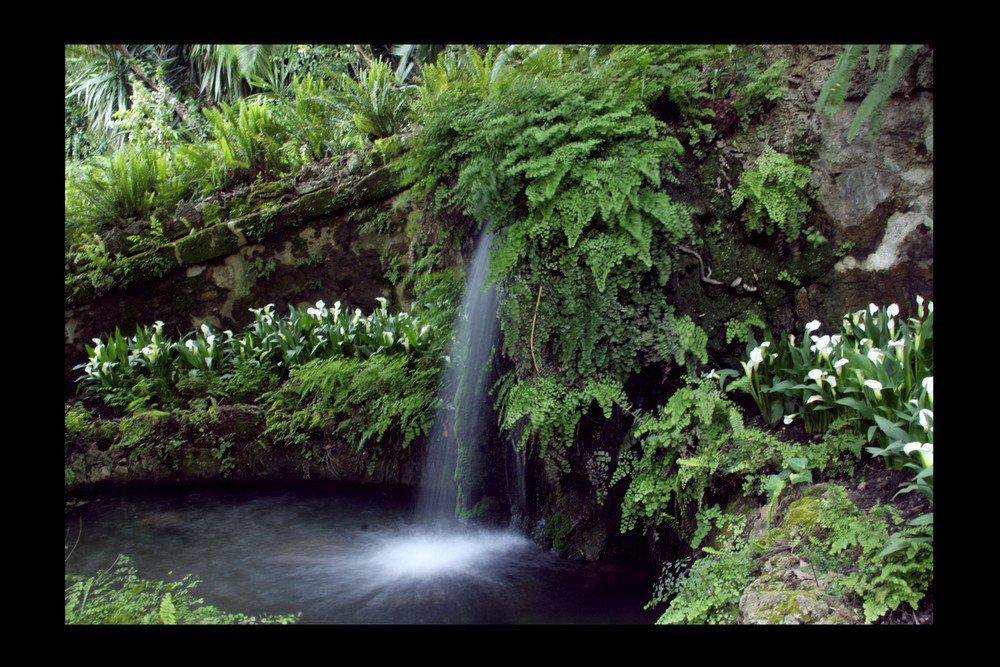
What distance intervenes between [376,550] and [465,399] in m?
1.14

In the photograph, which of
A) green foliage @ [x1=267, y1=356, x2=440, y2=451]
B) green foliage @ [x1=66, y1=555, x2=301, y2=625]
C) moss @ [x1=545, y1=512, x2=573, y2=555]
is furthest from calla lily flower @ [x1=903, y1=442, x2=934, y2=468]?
green foliage @ [x1=267, y1=356, x2=440, y2=451]

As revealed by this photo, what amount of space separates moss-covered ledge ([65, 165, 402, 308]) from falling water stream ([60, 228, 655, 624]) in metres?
2.50

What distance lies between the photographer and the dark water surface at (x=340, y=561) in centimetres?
322

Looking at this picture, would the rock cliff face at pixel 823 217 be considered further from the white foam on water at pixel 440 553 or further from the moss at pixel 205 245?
the moss at pixel 205 245

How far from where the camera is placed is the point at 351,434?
15.3 feet

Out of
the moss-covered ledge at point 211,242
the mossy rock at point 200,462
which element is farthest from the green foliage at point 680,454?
the moss-covered ledge at point 211,242

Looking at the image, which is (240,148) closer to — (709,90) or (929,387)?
(709,90)

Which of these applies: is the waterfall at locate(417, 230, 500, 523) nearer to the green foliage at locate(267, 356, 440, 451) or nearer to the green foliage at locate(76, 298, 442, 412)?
the green foliage at locate(267, 356, 440, 451)

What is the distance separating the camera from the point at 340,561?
3742 millimetres

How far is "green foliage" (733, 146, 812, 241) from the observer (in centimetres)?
363

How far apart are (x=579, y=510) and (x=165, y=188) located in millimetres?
5942

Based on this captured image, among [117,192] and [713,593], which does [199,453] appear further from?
[713,593]

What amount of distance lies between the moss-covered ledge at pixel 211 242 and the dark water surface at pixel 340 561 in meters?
2.53

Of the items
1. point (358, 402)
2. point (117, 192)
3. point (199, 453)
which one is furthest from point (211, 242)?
point (358, 402)
